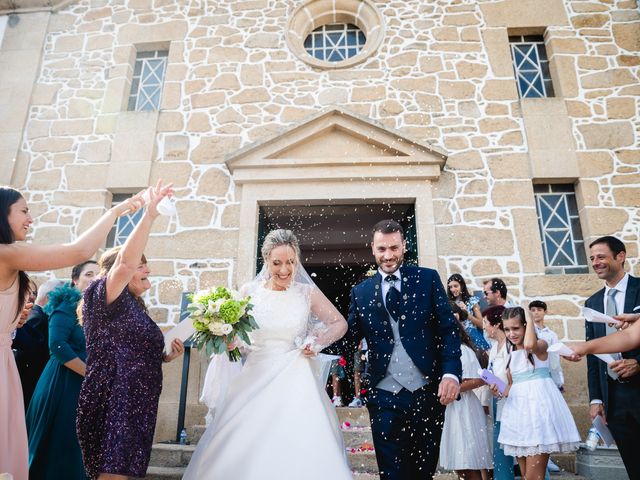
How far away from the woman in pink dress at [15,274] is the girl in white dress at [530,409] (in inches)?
136

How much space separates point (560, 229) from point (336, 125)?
382cm

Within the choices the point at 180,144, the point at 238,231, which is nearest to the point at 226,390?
the point at 238,231

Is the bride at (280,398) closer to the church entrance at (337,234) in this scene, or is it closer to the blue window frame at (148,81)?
the church entrance at (337,234)

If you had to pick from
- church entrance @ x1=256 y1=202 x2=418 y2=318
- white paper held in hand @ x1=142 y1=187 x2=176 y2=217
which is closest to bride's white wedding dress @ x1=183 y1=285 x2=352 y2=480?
white paper held in hand @ x1=142 y1=187 x2=176 y2=217

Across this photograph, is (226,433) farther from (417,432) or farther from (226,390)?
(417,432)

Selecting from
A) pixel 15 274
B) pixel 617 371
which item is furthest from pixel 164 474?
pixel 617 371

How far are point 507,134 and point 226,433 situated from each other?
6.28m

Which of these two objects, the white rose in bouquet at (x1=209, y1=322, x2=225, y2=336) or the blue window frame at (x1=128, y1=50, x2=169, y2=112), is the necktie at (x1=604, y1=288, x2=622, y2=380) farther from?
A: the blue window frame at (x1=128, y1=50, x2=169, y2=112)

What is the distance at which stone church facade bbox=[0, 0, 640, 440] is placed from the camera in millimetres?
6762

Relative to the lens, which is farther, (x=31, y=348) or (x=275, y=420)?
(x=31, y=348)

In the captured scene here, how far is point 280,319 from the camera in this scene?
3471 mm

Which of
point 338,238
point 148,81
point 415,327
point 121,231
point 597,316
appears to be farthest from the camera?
point 338,238

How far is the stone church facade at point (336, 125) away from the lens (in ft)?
22.2

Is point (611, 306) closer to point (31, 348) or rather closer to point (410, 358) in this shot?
point (410, 358)
